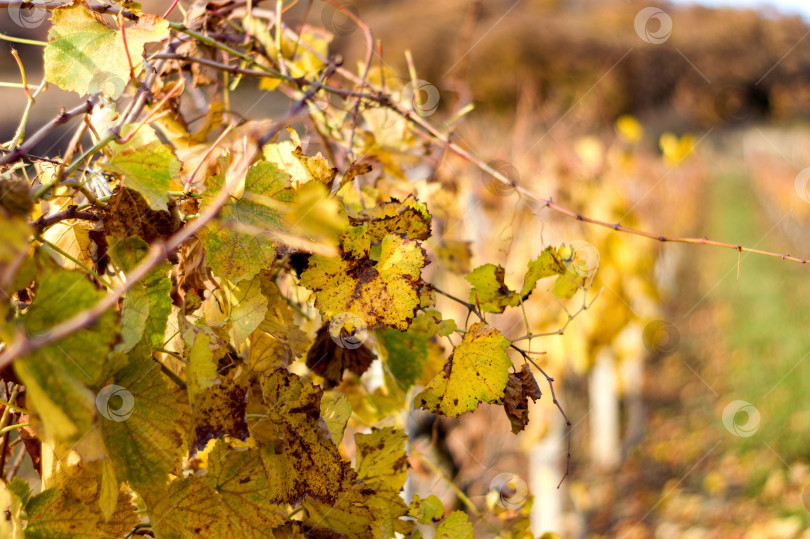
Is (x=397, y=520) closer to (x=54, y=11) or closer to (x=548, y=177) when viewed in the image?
(x=54, y=11)

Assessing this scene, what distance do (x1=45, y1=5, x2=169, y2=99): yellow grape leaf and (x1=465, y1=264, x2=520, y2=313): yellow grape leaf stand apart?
33cm

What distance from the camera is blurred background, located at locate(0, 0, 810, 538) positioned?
291cm

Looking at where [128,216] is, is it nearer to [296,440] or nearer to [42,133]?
[42,133]

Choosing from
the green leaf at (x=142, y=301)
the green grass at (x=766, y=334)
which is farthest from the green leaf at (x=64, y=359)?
the green grass at (x=766, y=334)

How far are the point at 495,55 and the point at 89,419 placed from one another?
2069 cm

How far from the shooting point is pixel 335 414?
0.52 meters

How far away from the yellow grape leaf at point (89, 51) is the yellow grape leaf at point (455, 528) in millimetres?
470

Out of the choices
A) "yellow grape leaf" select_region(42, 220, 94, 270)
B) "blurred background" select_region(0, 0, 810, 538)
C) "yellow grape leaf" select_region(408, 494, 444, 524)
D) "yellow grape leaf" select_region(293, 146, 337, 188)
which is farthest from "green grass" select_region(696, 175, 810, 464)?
"yellow grape leaf" select_region(42, 220, 94, 270)

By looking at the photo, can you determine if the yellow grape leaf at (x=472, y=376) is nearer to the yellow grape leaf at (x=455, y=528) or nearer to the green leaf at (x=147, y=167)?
the yellow grape leaf at (x=455, y=528)

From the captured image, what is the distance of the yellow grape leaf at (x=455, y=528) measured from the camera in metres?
0.56

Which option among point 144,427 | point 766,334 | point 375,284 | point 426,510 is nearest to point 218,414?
point 144,427

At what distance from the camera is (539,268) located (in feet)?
1.82

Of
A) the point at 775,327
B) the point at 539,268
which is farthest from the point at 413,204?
the point at 775,327

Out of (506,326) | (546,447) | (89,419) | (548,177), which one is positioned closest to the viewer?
(89,419)
